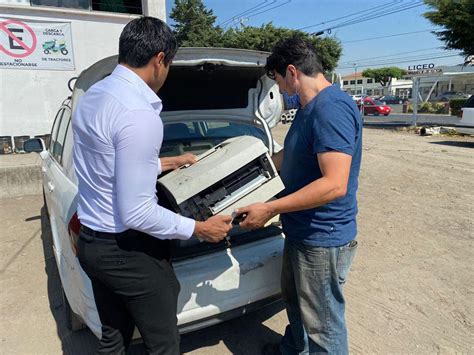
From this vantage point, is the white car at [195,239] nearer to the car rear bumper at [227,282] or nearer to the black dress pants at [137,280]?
the car rear bumper at [227,282]

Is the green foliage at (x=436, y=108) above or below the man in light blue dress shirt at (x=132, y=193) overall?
below

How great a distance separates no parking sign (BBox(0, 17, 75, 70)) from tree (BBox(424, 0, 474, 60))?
16.5 meters

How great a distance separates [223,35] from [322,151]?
39.0m

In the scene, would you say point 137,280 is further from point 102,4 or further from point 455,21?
point 455,21

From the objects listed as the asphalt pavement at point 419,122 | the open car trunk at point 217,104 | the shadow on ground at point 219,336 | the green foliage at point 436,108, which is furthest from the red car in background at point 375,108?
the shadow on ground at point 219,336

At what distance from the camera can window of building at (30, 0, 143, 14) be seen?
8744mm

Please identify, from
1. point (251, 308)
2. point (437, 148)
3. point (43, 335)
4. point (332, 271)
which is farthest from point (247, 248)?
point (437, 148)

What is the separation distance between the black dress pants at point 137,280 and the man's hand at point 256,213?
1.27 ft

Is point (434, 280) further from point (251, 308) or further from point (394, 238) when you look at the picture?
point (251, 308)

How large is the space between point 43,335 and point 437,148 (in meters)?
11.4

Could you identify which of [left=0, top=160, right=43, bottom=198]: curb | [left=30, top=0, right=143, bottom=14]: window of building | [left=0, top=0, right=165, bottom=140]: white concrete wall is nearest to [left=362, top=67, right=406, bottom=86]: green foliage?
[left=30, top=0, right=143, bottom=14]: window of building

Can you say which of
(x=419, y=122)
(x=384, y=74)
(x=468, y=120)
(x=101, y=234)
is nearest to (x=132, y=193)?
(x=101, y=234)

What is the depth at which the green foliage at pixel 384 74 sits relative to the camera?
75.9 metres

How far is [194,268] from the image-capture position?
7.23ft
